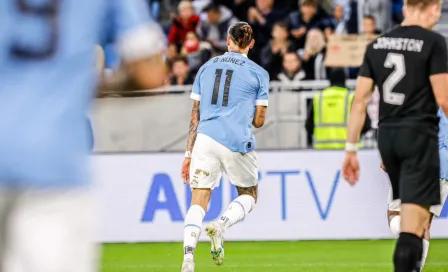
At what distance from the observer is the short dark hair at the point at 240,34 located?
988 centimetres

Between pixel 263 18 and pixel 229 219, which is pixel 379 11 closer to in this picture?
pixel 263 18

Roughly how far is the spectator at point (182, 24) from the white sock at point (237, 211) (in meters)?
8.37

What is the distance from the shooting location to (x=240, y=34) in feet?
32.6

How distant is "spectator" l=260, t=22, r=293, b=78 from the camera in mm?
17359

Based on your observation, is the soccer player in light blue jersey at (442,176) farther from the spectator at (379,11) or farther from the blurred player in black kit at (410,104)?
the spectator at (379,11)

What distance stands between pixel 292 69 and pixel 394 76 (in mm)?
9630

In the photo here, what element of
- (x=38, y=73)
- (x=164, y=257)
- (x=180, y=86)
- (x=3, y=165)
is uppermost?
(x=38, y=73)

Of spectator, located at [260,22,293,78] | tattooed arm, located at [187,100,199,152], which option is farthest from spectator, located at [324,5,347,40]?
tattooed arm, located at [187,100,199,152]

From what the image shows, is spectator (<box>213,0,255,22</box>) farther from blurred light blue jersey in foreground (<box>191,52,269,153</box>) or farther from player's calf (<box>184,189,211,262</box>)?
player's calf (<box>184,189,211,262</box>)

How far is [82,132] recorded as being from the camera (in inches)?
141

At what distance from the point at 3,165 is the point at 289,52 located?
44.4 feet

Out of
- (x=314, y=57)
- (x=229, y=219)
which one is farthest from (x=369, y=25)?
(x=229, y=219)

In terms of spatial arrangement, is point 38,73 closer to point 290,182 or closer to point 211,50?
point 290,182

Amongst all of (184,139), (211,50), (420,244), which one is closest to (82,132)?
(420,244)
